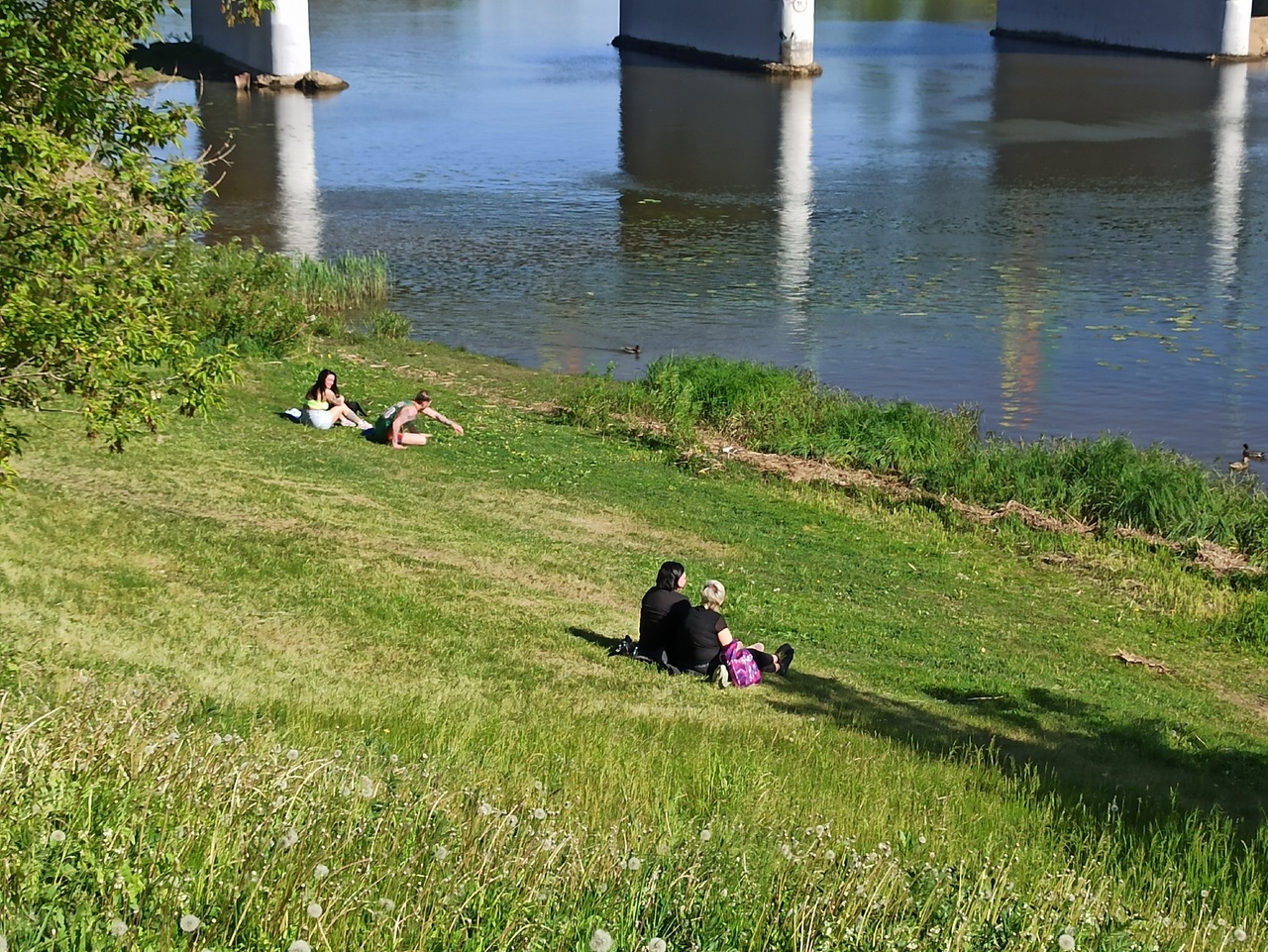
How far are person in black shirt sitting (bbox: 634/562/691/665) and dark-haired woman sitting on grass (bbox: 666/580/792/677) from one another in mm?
70

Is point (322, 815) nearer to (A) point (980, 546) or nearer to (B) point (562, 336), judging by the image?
(A) point (980, 546)

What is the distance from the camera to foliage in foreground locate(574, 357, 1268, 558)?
18.6 m

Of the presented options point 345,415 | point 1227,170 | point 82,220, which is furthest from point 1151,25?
point 82,220

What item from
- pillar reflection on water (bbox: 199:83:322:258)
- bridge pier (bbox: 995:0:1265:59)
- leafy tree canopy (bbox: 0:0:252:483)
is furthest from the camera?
bridge pier (bbox: 995:0:1265:59)

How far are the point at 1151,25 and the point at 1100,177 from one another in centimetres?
3752

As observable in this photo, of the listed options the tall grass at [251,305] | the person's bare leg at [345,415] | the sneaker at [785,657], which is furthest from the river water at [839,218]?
the sneaker at [785,657]

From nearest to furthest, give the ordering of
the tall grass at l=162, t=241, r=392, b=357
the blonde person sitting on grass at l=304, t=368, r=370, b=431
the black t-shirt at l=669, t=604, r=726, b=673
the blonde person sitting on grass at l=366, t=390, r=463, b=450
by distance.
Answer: the black t-shirt at l=669, t=604, r=726, b=673
the blonde person sitting on grass at l=366, t=390, r=463, b=450
the blonde person sitting on grass at l=304, t=368, r=370, b=431
the tall grass at l=162, t=241, r=392, b=357

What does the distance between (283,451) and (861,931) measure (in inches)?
567

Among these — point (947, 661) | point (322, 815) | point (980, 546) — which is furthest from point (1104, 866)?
point (980, 546)

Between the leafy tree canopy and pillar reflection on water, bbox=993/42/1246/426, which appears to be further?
pillar reflection on water, bbox=993/42/1246/426

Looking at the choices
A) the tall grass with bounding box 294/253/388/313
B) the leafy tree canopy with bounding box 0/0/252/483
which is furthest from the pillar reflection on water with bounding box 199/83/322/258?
the leafy tree canopy with bounding box 0/0/252/483

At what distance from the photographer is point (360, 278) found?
105 feet

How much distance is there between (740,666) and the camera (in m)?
11.7

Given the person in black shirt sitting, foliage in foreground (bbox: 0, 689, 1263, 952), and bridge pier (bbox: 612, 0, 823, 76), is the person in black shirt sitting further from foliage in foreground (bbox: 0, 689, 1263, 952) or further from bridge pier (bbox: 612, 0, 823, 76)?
bridge pier (bbox: 612, 0, 823, 76)
